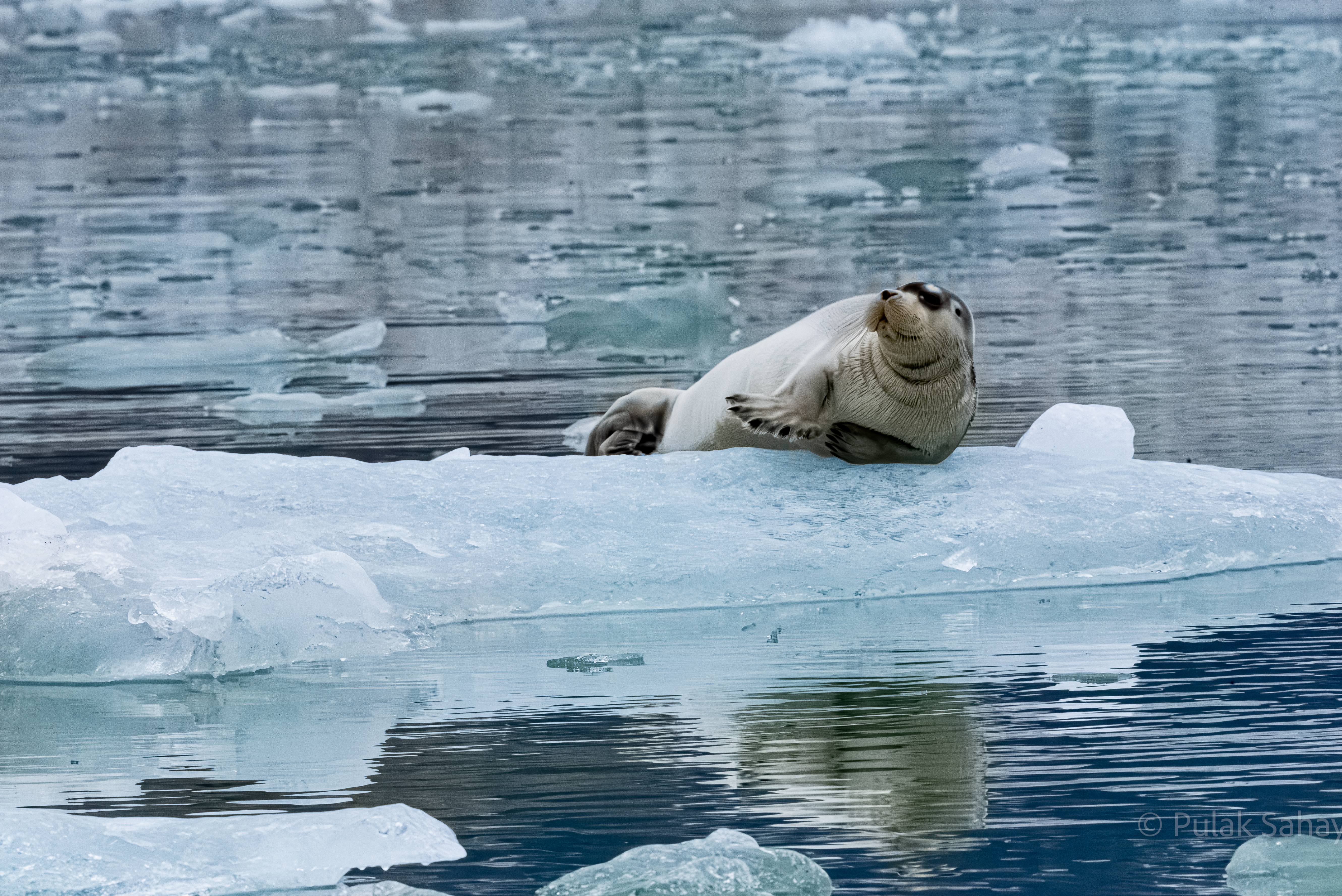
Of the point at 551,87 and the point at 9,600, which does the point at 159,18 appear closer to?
the point at 551,87

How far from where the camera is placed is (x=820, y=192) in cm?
1981

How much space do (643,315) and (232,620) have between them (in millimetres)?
6893

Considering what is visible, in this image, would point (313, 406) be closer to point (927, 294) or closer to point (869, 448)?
point (869, 448)

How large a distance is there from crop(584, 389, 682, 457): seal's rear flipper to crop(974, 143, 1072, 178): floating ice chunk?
14.8 meters

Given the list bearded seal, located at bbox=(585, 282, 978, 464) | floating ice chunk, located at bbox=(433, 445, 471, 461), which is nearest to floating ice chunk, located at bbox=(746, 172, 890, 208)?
floating ice chunk, located at bbox=(433, 445, 471, 461)

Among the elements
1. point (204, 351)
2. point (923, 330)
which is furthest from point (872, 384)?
point (204, 351)

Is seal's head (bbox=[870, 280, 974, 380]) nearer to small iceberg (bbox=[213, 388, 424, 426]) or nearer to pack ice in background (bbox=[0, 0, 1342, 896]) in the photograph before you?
pack ice in background (bbox=[0, 0, 1342, 896])

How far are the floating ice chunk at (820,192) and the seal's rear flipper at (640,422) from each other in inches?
484

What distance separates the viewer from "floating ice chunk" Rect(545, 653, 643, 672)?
190 inches

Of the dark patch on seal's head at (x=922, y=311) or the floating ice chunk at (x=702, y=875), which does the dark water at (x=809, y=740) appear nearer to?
the floating ice chunk at (x=702, y=875)

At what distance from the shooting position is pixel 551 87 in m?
A: 38.7

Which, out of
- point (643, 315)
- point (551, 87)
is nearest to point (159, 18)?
point (551, 87)

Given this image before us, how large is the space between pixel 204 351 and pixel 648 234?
6.40 meters

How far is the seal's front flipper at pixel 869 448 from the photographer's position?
6.16 m
